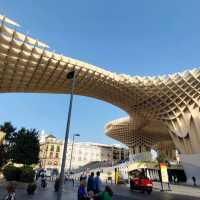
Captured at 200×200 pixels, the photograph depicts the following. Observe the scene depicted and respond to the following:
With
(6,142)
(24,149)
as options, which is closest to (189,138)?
(24,149)

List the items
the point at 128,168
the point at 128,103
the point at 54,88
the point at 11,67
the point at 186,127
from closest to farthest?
the point at 11,67 → the point at 54,88 → the point at 186,127 → the point at 128,103 → the point at 128,168

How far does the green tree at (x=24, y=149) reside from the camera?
3194cm

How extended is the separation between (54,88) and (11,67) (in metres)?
8.73

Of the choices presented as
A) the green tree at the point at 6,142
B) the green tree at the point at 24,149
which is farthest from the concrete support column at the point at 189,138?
the green tree at the point at 6,142

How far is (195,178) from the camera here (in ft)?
116

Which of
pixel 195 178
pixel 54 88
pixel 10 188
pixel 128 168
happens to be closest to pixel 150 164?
pixel 128 168

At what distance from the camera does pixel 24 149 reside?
32.1 m

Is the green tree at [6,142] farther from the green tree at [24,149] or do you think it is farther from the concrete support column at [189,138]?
the concrete support column at [189,138]

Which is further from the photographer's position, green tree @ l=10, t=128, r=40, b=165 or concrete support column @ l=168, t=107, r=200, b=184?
concrete support column @ l=168, t=107, r=200, b=184

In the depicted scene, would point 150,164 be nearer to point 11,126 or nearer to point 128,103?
point 128,103

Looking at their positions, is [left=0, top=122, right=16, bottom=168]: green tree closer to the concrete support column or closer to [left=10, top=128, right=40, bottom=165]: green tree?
[left=10, top=128, right=40, bottom=165]: green tree

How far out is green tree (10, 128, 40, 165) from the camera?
31938 millimetres

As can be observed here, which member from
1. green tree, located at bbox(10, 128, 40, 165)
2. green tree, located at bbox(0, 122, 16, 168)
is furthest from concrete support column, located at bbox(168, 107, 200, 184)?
green tree, located at bbox(0, 122, 16, 168)

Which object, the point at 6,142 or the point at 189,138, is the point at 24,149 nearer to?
the point at 6,142
